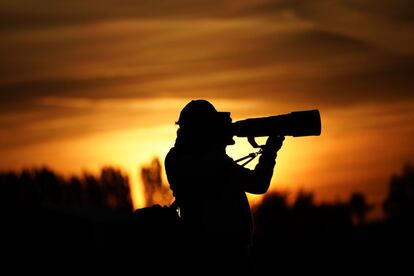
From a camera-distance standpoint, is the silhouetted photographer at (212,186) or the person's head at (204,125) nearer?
the silhouetted photographer at (212,186)

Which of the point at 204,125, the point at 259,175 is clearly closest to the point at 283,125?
the point at 259,175

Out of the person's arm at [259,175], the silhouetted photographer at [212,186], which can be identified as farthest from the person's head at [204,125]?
the person's arm at [259,175]

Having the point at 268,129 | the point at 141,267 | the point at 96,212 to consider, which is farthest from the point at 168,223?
the point at 96,212

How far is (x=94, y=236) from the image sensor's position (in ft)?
154

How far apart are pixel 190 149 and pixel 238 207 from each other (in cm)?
80

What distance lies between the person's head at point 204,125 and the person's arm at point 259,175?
0.38 meters

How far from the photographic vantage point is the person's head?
11797mm

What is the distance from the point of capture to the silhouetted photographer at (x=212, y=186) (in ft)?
37.9

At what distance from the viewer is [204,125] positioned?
11781 millimetres

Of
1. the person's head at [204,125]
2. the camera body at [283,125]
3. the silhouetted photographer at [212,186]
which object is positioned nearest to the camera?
the silhouetted photographer at [212,186]

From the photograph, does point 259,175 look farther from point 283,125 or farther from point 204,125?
point 204,125

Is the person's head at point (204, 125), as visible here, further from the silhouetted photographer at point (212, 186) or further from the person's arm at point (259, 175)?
the person's arm at point (259, 175)

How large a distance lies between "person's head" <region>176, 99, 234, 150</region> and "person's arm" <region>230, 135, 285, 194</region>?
0.38 metres

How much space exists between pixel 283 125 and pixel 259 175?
57 centimetres
